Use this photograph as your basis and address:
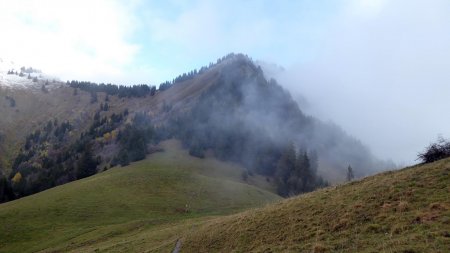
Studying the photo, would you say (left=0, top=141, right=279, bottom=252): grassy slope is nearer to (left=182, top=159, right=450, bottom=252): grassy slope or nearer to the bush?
(left=182, top=159, right=450, bottom=252): grassy slope

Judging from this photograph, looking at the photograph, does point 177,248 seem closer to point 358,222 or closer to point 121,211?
point 358,222

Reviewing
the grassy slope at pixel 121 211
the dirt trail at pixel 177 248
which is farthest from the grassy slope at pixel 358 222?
the grassy slope at pixel 121 211

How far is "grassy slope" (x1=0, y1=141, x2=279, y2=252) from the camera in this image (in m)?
48.8

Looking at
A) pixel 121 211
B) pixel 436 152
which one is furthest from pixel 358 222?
pixel 121 211

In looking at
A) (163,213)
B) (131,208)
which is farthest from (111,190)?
(163,213)

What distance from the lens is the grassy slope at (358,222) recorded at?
18625 mm

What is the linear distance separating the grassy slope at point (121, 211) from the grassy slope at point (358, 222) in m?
8.44

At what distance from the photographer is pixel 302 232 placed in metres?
23.8

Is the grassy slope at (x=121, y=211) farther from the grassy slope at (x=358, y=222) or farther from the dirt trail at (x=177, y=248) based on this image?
the grassy slope at (x=358, y=222)

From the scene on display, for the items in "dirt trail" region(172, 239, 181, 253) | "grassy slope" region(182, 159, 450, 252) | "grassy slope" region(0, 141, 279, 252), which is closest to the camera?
"grassy slope" region(182, 159, 450, 252)

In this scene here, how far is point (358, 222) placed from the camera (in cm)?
2220

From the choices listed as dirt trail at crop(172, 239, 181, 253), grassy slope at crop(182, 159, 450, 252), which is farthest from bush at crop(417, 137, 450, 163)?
dirt trail at crop(172, 239, 181, 253)

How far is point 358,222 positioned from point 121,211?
182ft

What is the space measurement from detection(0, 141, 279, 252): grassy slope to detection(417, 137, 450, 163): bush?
22.7 meters
